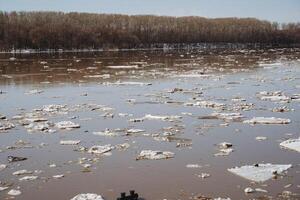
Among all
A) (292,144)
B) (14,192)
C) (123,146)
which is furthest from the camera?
(123,146)

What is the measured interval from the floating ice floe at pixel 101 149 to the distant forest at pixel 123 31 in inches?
2838

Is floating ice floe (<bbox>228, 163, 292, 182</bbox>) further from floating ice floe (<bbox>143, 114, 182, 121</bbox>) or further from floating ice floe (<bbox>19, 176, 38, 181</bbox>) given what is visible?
floating ice floe (<bbox>143, 114, 182, 121</bbox>)

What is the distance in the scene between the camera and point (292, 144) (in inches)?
373

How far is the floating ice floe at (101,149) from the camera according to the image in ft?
30.4

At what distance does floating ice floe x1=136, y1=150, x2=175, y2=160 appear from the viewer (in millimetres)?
8828

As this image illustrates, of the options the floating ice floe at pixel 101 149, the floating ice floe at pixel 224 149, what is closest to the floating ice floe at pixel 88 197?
the floating ice floe at pixel 101 149

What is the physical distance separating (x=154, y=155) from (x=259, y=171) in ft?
7.07

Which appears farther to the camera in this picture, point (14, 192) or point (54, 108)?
point (54, 108)

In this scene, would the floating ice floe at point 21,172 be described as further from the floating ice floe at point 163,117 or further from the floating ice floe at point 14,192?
the floating ice floe at point 163,117

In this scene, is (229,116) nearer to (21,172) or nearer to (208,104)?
(208,104)

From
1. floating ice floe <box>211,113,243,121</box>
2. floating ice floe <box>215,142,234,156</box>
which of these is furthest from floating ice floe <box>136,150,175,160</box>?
floating ice floe <box>211,113,243,121</box>

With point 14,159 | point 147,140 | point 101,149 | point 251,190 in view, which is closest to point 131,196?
point 251,190

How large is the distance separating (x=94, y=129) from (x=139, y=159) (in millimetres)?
2978

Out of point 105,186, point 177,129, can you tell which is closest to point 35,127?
point 177,129
